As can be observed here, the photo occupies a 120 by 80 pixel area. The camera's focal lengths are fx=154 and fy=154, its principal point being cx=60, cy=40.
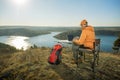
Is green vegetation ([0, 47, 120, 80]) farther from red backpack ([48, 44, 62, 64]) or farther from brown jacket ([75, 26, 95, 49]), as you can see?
brown jacket ([75, 26, 95, 49])

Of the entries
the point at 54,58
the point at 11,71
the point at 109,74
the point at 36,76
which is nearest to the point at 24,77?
the point at 36,76

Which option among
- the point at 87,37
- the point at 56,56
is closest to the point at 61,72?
the point at 56,56

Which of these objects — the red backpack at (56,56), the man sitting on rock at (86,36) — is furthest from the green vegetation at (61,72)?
the man sitting on rock at (86,36)

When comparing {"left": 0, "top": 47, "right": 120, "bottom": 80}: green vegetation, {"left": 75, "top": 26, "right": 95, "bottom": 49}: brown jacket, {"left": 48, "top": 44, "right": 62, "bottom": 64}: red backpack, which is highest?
{"left": 75, "top": 26, "right": 95, "bottom": 49}: brown jacket

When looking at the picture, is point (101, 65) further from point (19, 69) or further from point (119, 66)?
point (19, 69)

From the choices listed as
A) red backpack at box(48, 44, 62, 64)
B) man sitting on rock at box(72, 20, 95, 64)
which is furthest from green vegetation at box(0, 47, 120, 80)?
man sitting on rock at box(72, 20, 95, 64)

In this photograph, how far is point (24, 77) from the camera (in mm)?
6516

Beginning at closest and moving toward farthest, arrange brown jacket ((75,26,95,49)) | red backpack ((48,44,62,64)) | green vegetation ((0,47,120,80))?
green vegetation ((0,47,120,80)) < brown jacket ((75,26,95,49)) < red backpack ((48,44,62,64))

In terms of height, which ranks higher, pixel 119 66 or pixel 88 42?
pixel 88 42

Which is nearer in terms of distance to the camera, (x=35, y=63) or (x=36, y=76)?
(x=36, y=76)

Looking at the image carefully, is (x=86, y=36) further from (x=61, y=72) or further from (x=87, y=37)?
(x=61, y=72)

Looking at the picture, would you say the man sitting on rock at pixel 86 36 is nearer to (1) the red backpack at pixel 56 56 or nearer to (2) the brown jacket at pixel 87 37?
(2) the brown jacket at pixel 87 37

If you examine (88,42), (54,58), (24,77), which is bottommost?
(24,77)

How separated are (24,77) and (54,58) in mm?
1649
